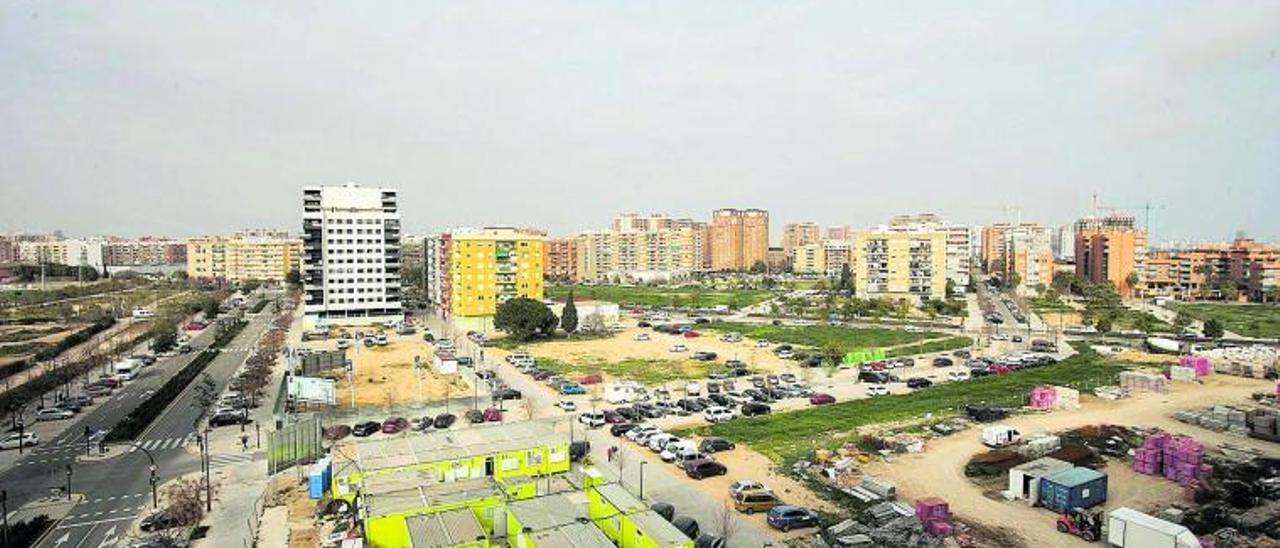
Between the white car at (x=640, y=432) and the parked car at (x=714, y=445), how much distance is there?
152 centimetres

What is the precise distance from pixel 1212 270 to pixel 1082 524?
66.2m

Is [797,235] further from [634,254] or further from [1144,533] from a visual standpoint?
[1144,533]

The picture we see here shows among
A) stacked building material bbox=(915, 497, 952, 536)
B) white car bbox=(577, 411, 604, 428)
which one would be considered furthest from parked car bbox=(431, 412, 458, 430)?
stacked building material bbox=(915, 497, 952, 536)

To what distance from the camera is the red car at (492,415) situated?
2166cm

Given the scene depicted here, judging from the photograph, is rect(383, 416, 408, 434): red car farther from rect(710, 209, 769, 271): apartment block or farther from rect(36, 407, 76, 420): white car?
rect(710, 209, 769, 271): apartment block

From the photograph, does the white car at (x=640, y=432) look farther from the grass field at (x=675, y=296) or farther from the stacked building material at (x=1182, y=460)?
the grass field at (x=675, y=296)

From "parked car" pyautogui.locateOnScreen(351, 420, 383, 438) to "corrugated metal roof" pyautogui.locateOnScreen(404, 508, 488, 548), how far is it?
9.21 meters

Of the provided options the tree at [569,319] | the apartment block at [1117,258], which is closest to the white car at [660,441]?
the tree at [569,319]

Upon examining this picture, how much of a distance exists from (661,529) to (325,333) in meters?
36.5

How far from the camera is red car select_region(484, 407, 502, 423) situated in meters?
21.7

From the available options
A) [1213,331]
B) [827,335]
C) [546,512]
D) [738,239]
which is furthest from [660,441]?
[738,239]

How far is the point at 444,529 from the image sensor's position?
11211mm

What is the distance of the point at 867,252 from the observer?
59.6 metres

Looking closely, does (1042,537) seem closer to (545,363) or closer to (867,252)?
(545,363)
